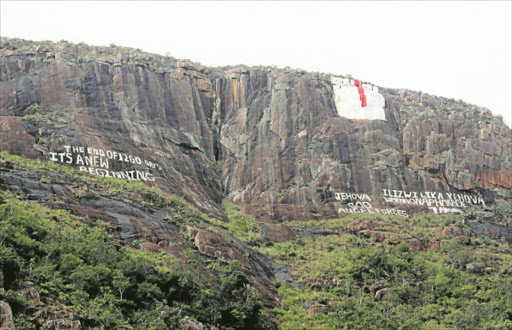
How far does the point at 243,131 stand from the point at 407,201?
73.6ft

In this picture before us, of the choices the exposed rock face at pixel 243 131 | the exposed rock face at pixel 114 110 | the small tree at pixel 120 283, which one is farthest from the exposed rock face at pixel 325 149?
the small tree at pixel 120 283

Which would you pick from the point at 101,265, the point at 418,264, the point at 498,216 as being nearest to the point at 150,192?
the point at 101,265

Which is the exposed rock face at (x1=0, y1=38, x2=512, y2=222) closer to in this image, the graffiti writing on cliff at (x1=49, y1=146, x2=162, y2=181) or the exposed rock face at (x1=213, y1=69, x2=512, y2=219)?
the exposed rock face at (x1=213, y1=69, x2=512, y2=219)

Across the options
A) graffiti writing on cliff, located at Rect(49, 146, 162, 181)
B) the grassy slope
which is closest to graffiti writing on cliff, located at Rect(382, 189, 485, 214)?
the grassy slope

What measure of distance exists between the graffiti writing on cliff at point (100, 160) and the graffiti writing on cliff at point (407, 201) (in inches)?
908

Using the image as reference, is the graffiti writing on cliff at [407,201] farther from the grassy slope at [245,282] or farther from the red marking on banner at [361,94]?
the red marking on banner at [361,94]

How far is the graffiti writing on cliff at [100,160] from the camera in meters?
59.0

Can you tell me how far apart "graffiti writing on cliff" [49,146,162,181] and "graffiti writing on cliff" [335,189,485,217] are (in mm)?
23073

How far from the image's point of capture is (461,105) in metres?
90.0

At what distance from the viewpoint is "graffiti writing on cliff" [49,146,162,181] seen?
59.0m

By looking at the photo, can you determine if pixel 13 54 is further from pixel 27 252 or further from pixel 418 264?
pixel 418 264

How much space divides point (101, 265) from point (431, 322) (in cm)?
2405

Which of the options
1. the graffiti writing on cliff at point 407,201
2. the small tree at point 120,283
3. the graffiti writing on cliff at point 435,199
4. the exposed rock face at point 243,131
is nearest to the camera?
the small tree at point 120,283

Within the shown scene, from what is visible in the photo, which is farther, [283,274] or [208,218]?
[208,218]
